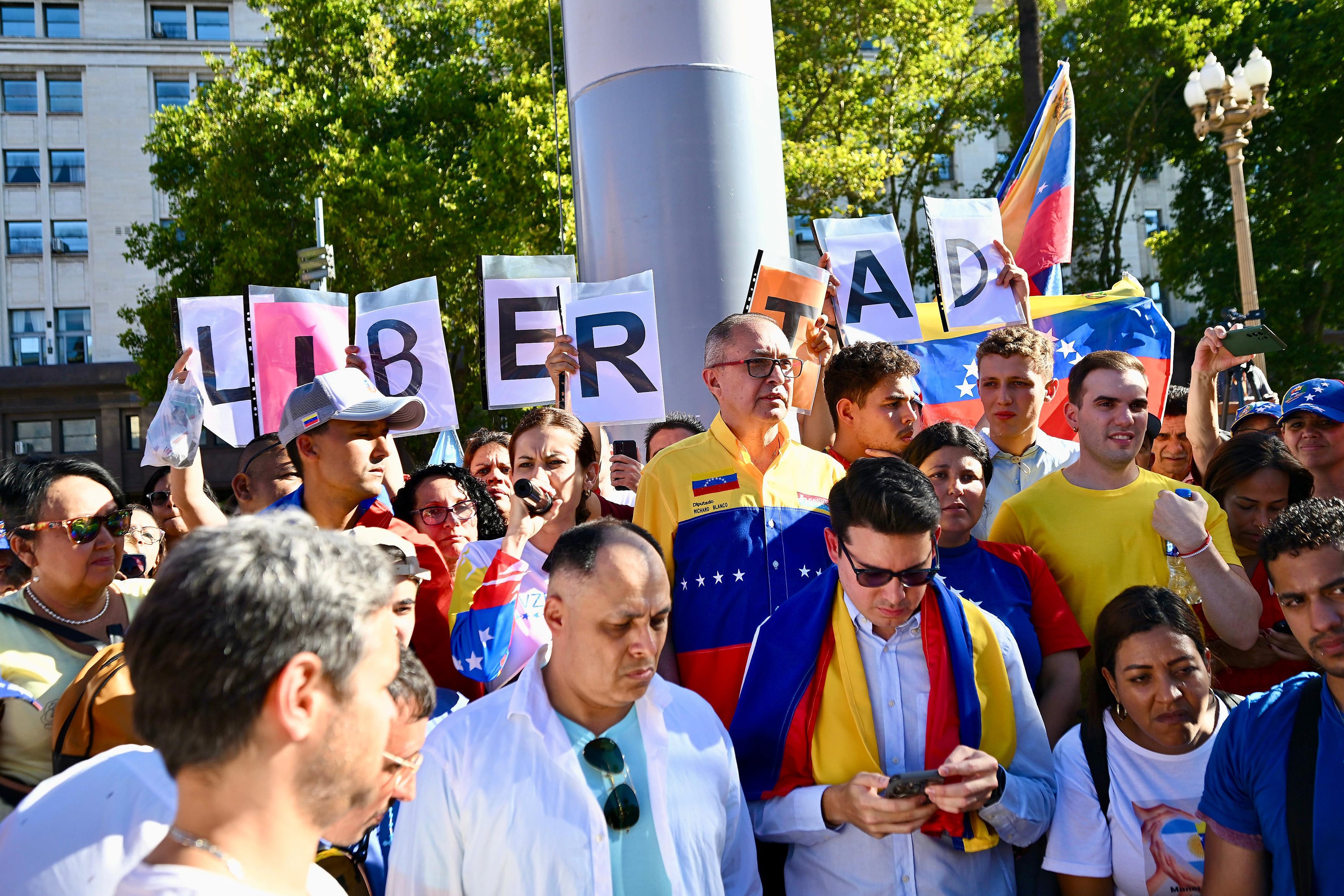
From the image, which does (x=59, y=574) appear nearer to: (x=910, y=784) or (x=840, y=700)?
(x=840, y=700)

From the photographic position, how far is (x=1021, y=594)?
11.5 feet

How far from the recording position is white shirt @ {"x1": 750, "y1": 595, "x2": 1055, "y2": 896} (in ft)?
9.64

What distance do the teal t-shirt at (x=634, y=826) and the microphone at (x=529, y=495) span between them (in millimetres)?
1048

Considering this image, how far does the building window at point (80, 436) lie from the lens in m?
34.3

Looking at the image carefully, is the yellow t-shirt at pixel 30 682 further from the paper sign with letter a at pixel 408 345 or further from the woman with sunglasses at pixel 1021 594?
the woman with sunglasses at pixel 1021 594

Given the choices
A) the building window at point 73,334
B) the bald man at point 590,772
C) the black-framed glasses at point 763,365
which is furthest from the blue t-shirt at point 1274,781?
the building window at point 73,334

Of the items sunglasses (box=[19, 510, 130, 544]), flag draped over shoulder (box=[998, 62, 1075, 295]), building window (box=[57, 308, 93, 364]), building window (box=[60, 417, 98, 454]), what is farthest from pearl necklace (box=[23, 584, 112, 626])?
building window (box=[57, 308, 93, 364])

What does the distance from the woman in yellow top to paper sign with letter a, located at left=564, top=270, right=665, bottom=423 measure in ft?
7.07

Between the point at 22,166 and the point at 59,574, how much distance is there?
38.7m

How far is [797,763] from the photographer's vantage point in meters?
3.06

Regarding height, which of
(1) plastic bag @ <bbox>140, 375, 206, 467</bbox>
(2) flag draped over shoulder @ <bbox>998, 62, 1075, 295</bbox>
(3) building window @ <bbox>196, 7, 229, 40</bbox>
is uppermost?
(3) building window @ <bbox>196, 7, 229, 40</bbox>

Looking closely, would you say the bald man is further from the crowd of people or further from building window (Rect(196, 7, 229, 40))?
building window (Rect(196, 7, 229, 40))

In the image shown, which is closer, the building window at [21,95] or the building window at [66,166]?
the building window at [66,166]

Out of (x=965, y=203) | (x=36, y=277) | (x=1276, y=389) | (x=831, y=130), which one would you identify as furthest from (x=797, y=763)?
(x=36, y=277)
